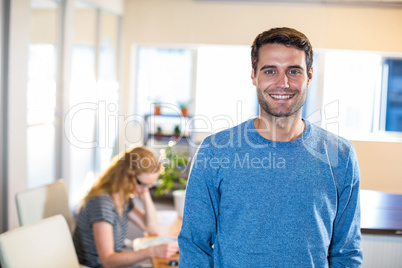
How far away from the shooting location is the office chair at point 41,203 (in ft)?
7.43

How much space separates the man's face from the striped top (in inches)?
47.4

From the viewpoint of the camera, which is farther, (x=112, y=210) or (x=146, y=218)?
(x=146, y=218)

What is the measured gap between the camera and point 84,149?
16.1 feet

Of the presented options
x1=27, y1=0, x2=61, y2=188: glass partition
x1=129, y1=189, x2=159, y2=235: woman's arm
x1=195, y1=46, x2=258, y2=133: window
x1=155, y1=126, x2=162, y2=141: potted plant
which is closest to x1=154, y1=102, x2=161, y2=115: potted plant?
x1=155, y1=126, x2=162, y2=141: potted plant

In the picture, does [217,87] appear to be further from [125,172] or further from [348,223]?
[348,223]

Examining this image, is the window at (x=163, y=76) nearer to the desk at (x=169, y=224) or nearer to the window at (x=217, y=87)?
the window at (x=217, y=87)

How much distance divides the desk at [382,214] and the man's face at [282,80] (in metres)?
0.44

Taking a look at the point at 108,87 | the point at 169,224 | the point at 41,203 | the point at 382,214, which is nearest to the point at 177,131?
the point at 108,87

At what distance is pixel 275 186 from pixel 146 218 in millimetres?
1433

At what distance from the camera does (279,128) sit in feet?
3.95

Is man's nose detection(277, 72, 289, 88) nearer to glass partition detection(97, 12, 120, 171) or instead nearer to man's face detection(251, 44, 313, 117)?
man's face detection(251, 44, 313, 117)

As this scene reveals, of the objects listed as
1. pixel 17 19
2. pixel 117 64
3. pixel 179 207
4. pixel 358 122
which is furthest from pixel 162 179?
pixel 117 64

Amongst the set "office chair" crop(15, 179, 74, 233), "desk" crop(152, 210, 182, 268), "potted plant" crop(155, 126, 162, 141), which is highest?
"potted plant" crop(155, 126, 162, 141)

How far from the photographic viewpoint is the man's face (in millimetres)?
1159
